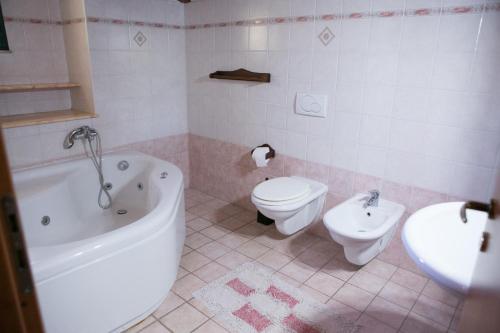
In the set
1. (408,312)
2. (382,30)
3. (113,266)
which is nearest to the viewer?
(113,266)

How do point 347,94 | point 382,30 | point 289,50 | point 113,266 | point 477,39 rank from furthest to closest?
1. point 289,50
2. point 347,94
3. point 382,30
4. point 477,39
5. point 113,266

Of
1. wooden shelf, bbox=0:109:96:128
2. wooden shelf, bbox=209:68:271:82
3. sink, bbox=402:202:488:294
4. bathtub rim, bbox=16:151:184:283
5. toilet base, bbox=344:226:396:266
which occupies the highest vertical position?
wooden shelf, bbox=209:68:271:82

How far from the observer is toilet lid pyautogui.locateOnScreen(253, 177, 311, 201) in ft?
7.87

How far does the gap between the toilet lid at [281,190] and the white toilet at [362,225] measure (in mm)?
290

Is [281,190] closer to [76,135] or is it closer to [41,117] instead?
[76,135]

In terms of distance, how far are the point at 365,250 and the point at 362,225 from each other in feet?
0.65

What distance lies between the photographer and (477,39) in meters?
1.88

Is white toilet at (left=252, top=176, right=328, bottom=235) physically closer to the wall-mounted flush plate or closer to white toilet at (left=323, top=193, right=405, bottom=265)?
white toilet at (left=323, top=193, right=405, bottom=265)

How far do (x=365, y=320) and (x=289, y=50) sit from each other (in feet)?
6.31

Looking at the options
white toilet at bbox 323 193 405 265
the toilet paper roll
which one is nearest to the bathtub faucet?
the toilet paper roll

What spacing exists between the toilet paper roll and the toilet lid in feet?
0.87

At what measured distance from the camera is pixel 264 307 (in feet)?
6.59

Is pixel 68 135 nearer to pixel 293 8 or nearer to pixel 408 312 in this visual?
pixel 293 8

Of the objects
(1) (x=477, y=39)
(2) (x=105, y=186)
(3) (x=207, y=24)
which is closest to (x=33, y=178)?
(2) (x=105, y=186)
